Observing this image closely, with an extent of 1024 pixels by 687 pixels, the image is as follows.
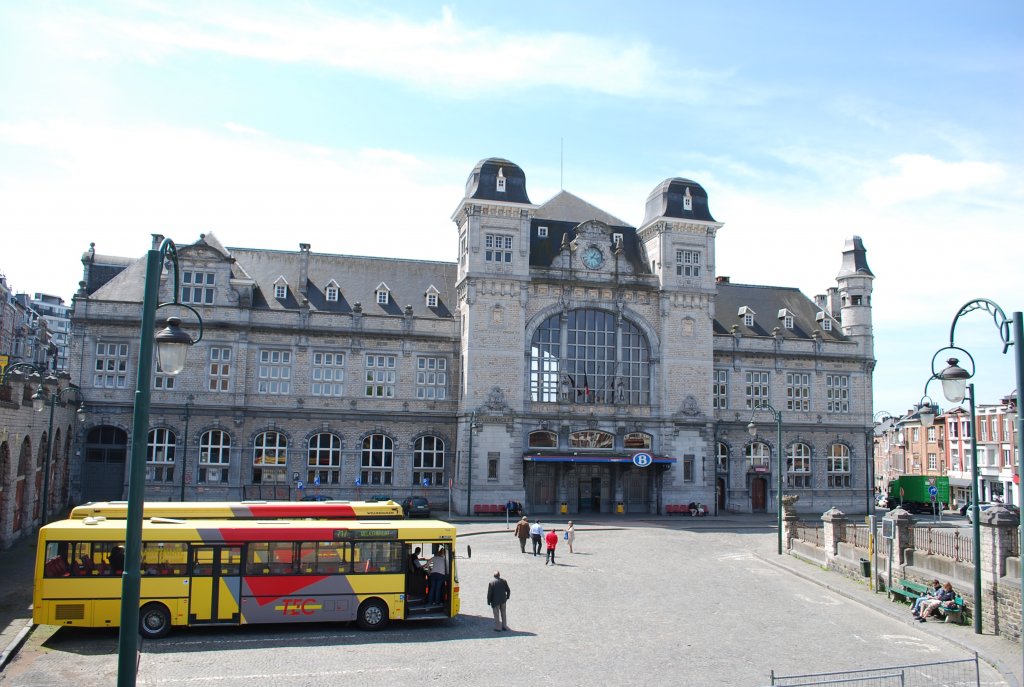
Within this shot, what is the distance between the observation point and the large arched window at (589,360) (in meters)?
52.2

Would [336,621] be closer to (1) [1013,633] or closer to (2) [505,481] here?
(1) [1013,633]

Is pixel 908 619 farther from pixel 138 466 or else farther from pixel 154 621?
pixel 138 466

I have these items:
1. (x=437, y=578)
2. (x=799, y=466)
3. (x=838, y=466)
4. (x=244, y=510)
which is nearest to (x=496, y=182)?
(x=799, y=466)

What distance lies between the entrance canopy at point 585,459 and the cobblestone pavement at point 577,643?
19.9 metres

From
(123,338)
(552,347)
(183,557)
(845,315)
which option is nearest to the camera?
(183,557)

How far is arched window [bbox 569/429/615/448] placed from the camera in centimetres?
5184

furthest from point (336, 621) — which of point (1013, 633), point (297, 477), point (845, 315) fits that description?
point (845, 315)

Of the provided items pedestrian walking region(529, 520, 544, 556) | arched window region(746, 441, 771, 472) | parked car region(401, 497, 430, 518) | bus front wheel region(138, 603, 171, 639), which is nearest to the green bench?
pedestrian walking region(529, 520, 544, 556)

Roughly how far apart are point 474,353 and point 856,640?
32.4 meters

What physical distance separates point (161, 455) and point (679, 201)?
115ft

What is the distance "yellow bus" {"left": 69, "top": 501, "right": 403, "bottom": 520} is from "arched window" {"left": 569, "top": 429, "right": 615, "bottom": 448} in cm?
2949

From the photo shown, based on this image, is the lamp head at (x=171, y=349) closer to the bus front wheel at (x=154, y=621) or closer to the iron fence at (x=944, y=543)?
the bus front wheel at (x=154, y=621)

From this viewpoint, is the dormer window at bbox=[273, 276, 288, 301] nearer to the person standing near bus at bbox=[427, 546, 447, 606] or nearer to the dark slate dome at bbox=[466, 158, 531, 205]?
the dark slate dome at bbox=[466, 158, 531, 205]

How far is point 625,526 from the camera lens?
45.3 meters
